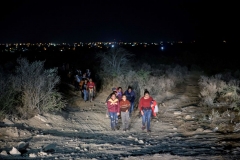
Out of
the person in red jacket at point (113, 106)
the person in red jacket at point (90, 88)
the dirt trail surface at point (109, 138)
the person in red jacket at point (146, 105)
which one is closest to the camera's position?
the dirt trail surface at point (109, 138)

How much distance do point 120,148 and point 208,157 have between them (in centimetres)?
261

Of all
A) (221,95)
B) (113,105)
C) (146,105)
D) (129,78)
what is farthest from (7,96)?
(221,95)

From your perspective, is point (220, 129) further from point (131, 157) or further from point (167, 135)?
point (131, 157)

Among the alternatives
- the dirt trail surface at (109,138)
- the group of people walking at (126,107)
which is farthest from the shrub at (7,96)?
the group of people walking at (126,107)

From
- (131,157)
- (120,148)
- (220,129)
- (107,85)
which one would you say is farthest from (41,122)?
(107,85)

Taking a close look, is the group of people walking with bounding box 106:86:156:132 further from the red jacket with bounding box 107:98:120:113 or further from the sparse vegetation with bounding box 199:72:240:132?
the sparse vegetation with bounding box 199:72:240:132

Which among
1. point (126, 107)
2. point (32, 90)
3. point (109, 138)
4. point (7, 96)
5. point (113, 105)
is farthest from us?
point (32, 90)

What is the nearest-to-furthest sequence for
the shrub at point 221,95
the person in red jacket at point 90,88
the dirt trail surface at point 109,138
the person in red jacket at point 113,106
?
1. the dirt trail surface at point 109,138
2. the person in red jacket at point 113,106
3. the shrub at point 221,95
4. the person in red jacket at point 90,88

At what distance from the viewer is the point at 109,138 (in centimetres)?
1014

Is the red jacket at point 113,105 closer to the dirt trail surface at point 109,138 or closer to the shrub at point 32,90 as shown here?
the dirt trail surface at point 109,138

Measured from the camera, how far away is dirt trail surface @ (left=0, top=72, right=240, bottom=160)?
24.8 feet

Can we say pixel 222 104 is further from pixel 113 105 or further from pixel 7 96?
pixel 7 96

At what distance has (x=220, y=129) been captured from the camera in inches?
408

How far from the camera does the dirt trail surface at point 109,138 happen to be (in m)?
7.57
